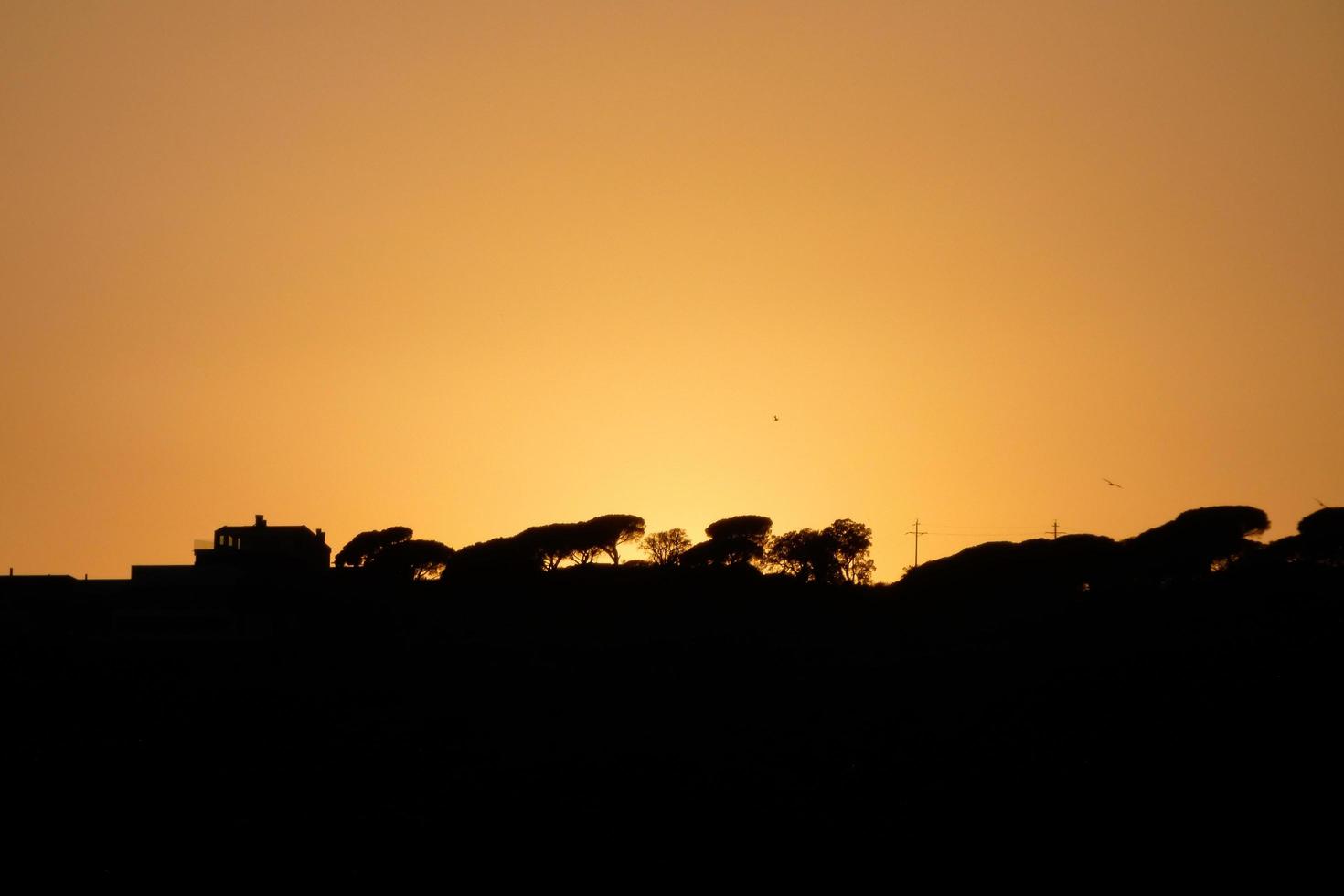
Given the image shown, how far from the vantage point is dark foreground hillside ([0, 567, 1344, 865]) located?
48469 millimetres

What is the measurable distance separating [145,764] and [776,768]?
22.1 m

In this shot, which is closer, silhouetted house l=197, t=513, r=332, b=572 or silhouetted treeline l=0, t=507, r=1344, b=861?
silhouetted treeline l=0, t=507, r=1344, b=861

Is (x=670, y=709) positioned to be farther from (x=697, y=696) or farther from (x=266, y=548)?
(x=266, y=548)

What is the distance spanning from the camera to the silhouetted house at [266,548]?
334 feet

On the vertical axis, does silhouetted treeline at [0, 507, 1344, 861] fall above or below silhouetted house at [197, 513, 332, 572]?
below

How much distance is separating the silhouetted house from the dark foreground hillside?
12.4 meters

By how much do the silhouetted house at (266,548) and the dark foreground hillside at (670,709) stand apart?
490 inches

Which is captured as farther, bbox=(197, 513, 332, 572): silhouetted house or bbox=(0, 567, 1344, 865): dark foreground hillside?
bbox=(197, 513, 332, 572): silhouetted house

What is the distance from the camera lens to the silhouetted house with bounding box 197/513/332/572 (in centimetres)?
10194

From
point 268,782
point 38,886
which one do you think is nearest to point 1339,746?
point 268,782

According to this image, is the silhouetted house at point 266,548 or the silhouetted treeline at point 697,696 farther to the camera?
the silhouetted house at point 266,548

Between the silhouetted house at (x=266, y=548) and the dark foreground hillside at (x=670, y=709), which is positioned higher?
the silhouetted house at (x=266, y=548)

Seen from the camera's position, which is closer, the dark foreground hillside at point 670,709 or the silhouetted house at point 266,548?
the dark foreground hillside at point 670,709

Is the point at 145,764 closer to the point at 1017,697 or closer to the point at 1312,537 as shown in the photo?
the point at 1017,697
